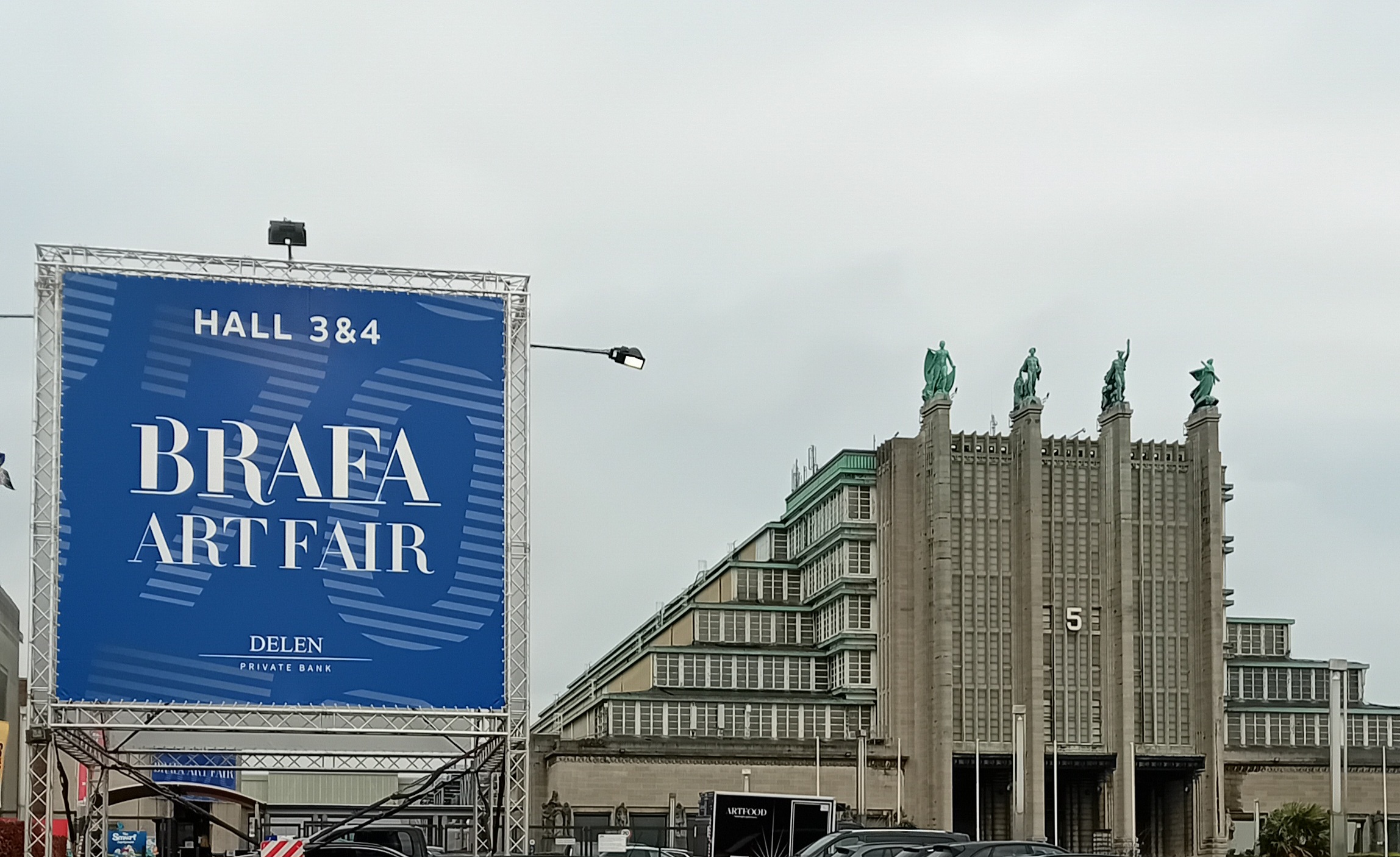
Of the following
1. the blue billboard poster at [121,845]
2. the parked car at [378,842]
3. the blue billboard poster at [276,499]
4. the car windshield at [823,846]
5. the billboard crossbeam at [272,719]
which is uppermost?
the blue billboard poster at [276,499]

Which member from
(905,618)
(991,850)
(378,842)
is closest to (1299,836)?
(905,618)

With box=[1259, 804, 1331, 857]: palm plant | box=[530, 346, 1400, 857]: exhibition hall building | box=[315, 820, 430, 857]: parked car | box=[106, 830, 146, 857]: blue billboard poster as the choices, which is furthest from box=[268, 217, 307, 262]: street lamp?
box=[530, 346, 1400, 857]: exhibition hall building

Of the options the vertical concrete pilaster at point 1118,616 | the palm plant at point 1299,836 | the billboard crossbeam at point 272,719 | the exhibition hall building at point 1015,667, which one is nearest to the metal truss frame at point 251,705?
the billboard crossbeam at point 272,719

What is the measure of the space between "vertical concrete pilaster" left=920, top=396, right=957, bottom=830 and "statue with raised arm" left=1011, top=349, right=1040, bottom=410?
15.5ft

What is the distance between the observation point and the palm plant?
62531mm

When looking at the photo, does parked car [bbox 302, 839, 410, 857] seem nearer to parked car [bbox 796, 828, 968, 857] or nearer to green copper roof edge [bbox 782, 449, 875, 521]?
parked car [bbox 796, 828, 968, 857]

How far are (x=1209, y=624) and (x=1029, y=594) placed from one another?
9.15 m

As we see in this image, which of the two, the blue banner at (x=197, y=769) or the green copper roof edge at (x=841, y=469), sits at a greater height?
the green copper roof edge at (x=841, y=469)

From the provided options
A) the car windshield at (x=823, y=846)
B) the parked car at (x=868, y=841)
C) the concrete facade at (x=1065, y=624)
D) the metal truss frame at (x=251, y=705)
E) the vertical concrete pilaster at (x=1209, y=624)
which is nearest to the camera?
the metal truss frame at (x=251, y=705)

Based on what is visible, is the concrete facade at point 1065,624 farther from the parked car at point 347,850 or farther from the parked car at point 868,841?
the parked car at point 347,850

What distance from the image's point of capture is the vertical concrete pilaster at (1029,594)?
85125 millimetres

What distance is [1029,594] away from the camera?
86.7 m

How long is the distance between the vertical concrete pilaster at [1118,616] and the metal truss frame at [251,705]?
6224cm

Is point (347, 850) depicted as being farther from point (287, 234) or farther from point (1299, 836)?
point (1299, 836)
